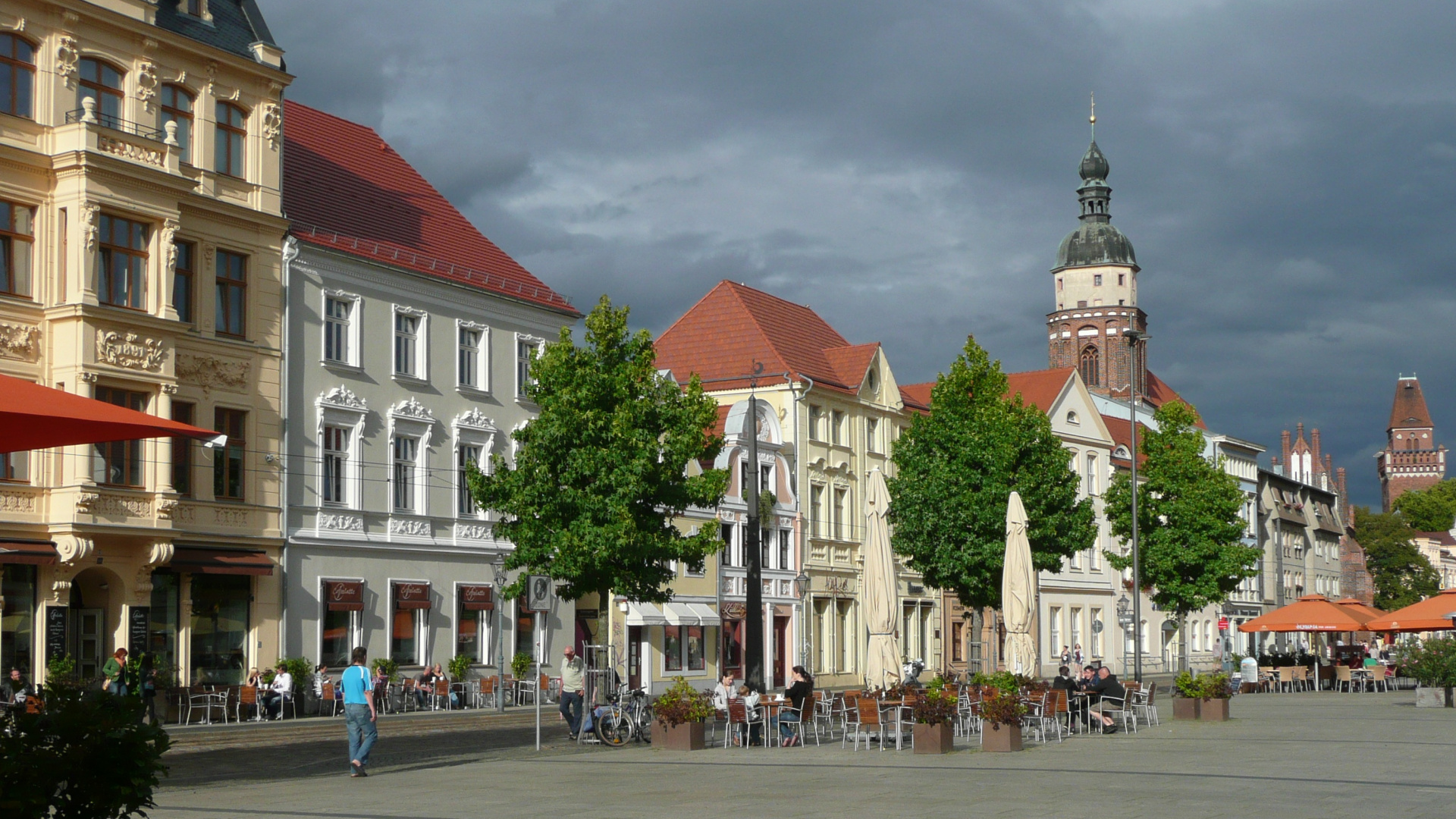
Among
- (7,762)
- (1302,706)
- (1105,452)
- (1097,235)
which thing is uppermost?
(1097,235)

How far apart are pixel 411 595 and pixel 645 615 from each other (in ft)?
35.1

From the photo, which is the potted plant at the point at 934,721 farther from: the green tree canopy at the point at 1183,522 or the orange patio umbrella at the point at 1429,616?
the green tree canopy at the point at 1183,522

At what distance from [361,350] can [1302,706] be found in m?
A: 23.9

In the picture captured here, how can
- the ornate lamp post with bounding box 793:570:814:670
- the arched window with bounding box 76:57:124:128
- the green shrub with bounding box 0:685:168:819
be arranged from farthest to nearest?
the ornate lamp post with bounding box 793:570:814:670
the arched window with bounding box 76:57:124:128
the green shrub with bounding box 0:685:168:819

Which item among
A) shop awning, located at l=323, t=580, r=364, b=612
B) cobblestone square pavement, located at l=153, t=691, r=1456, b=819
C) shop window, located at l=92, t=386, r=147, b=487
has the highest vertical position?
shop window, located at l=92, t=386, r=147, b=487

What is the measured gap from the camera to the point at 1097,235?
13138 centimetres

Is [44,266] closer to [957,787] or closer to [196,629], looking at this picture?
[196,629]

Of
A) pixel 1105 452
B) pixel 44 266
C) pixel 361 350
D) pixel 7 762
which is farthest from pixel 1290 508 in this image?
pixel 7 762

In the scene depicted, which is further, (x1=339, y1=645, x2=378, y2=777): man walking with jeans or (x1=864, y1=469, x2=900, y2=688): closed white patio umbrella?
(x1=864, y1=469, x2=900, y2=688): closed white patio umbrella

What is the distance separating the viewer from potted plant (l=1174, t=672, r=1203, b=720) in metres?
31.5

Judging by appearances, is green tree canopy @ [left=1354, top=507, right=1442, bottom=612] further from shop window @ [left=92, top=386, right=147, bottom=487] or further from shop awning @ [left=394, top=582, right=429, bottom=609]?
shop window @ [left=92, top=386, right=147, bottom=487]

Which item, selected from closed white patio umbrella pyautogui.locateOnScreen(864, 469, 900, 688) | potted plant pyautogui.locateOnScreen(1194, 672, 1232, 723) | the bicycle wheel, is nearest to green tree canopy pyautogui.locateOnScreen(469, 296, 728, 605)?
→ closed white patio umbrella pyautogui.locateOnScreen(864, 469, 900, 688)

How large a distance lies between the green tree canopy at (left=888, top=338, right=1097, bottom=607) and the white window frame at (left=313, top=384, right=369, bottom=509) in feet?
56.3

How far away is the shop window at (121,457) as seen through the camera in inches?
1268
